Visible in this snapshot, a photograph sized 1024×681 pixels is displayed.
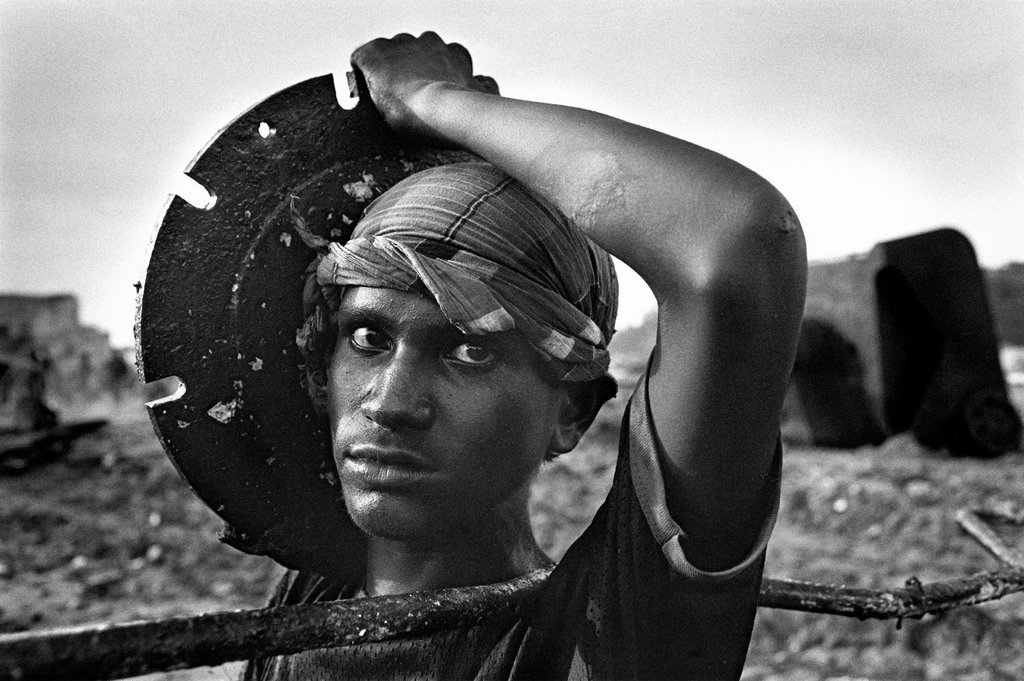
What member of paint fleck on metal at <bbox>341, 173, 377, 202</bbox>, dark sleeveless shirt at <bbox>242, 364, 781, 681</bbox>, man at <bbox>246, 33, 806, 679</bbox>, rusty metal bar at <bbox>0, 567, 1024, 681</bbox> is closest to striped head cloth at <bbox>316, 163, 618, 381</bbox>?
man at <bbox>246, 33, 806, 679</bbox>

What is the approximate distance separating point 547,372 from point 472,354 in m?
0.13

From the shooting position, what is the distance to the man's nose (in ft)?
4.20

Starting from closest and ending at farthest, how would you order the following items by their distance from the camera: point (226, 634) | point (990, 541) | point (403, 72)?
point (226, 634) → point (403, 72) → point (990, 541)

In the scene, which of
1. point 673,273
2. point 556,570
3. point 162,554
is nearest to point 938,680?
point 556,570

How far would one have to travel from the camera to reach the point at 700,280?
3.48 ft

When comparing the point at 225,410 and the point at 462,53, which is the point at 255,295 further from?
the point at 462,53

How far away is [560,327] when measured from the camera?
134 centimetres

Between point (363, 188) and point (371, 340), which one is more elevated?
point (363, 188)

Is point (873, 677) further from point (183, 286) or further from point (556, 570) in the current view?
point (183, 286)

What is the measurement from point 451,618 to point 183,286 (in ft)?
2.31

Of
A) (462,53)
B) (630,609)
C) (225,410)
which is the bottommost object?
(630,609)

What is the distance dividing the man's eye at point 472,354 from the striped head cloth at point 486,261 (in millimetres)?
59

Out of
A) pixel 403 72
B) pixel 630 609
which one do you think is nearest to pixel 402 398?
pixel 630 609

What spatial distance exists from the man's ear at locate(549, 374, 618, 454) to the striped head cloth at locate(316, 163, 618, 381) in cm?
5
